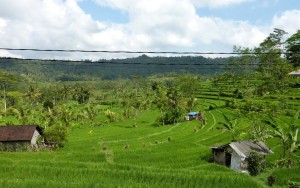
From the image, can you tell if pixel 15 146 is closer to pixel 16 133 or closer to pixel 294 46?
pixel 16 133

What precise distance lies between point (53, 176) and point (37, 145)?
24.1 metres

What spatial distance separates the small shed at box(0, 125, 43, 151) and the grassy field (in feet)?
11.6

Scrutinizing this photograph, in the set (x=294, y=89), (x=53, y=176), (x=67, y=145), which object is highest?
(x=294, y=89)

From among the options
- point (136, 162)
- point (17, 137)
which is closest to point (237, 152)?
point (136, 162)

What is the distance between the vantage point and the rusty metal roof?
3956 centimetres

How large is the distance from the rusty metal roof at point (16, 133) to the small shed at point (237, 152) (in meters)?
19.9

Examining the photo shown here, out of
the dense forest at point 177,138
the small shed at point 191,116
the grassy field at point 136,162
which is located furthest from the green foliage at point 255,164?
the small shed at point 191,116

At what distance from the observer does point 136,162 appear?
30.8 metres

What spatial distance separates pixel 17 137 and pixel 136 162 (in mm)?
15503

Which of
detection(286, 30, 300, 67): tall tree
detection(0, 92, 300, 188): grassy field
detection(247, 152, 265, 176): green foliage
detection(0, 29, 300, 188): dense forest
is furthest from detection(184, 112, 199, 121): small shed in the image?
detection(247, 152, 265, 176): green foliage

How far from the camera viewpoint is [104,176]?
17844 mm

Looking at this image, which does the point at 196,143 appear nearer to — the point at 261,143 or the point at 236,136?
the point at 236,136

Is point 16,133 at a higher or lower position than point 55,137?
higher

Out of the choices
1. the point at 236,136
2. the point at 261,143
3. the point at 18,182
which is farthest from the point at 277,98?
the point at 18,182
